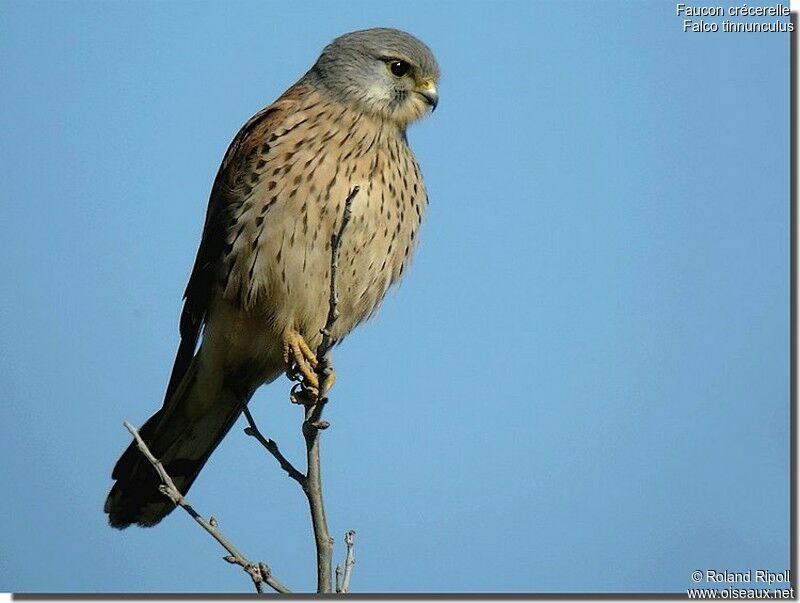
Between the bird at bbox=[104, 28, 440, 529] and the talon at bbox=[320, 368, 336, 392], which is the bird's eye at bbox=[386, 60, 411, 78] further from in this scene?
the talon at bbox=[320, 368, 336, 392]

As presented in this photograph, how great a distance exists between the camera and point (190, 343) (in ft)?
14.4

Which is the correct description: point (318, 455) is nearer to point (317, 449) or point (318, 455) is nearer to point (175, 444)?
point (317, 449)

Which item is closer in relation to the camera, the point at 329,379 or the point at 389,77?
the point at 329,379

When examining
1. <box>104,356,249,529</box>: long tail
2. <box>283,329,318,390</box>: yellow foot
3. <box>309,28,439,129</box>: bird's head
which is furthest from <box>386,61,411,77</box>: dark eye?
<box>104,356,249,529</box>: long tail

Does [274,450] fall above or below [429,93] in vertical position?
below

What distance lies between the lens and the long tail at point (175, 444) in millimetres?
4297

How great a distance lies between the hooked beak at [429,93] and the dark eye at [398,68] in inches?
3.0

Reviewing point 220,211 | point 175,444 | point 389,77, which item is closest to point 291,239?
point 220,211

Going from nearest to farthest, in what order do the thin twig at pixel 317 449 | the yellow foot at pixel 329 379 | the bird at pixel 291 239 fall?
the thin twig at pixel 317 449
the yellow foot at pixel 329 379
the bird at pixel 291 239

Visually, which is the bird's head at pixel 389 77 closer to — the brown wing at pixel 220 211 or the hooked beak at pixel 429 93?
the hooked beak at pixel 429 93

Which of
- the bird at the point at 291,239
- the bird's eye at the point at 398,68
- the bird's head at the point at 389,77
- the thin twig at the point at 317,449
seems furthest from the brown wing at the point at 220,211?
the thin twig at the point at 317,449

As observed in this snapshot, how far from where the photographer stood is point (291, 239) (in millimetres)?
3996

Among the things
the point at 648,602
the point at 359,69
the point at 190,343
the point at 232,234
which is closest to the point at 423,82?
the point at 359,69

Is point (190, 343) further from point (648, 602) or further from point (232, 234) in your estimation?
point (648, 602)
